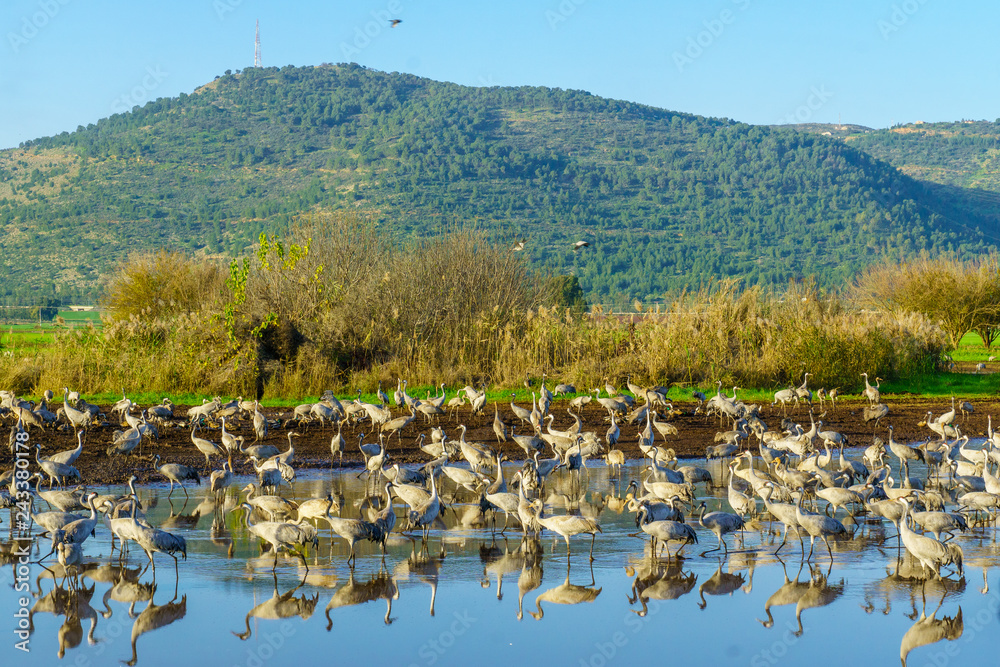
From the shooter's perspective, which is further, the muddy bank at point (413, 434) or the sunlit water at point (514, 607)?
the muddy bank at point (413, 434)

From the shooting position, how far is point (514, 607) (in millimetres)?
8305

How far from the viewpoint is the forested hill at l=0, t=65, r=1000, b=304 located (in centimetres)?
9981

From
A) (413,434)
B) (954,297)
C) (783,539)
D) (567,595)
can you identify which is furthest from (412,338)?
(954,297)

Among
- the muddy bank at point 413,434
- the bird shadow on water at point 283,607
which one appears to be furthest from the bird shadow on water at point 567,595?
the muddy bank at point 413,434

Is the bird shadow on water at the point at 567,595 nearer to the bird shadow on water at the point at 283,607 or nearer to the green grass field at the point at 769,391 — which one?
the bird shadow on water at the point at 283,607

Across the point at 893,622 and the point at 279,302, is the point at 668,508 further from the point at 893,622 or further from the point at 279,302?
the point at 279,302

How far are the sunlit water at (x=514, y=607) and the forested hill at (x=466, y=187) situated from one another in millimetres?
75502

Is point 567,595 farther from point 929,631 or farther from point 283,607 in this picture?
point 929,631

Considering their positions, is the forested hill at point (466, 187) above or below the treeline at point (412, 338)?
above

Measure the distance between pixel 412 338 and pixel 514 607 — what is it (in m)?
18.7

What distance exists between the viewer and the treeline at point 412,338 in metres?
24.8

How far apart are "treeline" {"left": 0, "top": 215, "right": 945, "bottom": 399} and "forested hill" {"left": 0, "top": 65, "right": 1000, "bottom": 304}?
188 ft

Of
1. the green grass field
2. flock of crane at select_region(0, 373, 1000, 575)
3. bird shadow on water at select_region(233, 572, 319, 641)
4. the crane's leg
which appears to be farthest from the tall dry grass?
bird shadow on water at select_region(233, 572, 319, 641)

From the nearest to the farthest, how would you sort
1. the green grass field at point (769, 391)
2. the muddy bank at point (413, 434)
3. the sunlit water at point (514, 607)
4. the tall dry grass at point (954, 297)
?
1. the sunlit water at point (514, 607)
2. the muddy bank at point (413, 434)
3. the green grass field at point (769, 391)
4. the tall dry grass at point (954, 297)
